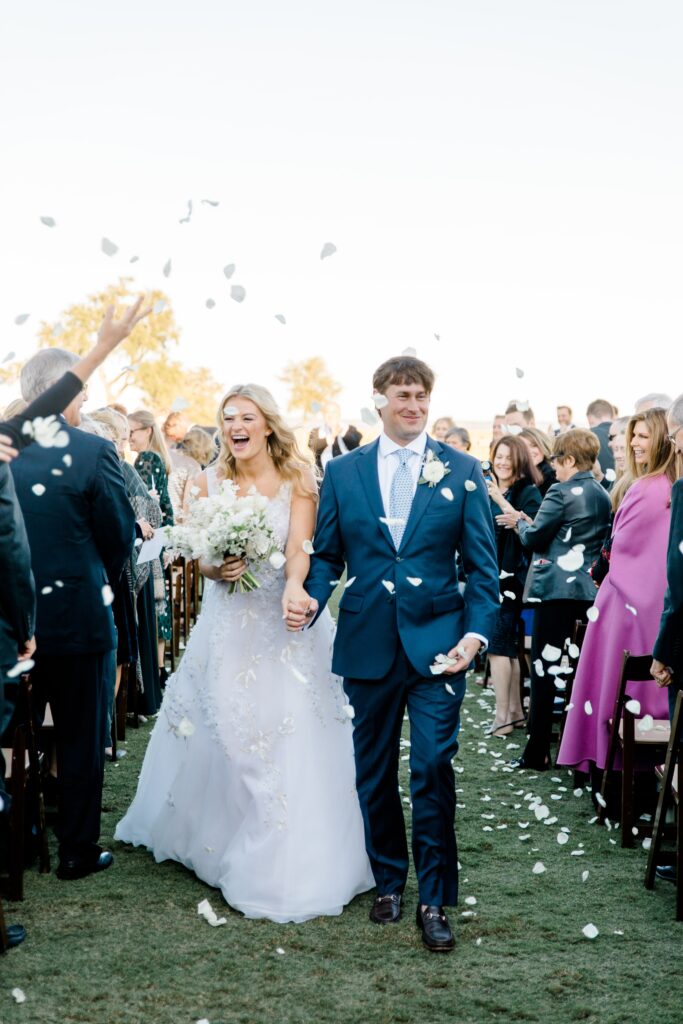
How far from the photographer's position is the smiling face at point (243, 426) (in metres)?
4.99

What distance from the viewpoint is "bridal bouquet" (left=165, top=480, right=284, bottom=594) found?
4.60 metres

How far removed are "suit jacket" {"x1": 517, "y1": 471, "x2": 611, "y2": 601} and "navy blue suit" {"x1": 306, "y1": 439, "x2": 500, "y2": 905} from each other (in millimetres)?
2391

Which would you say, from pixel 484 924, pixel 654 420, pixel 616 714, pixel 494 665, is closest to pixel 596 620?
pixel 616 714

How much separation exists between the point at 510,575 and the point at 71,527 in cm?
389

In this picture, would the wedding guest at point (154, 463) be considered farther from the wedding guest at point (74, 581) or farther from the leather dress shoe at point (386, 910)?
the leather dress shoe at point (386, 910)

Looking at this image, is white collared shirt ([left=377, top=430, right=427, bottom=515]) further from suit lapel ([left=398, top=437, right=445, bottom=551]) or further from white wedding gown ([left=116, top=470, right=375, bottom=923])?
white wedding gown ([left=116, top=470, right=375, bottom=923])

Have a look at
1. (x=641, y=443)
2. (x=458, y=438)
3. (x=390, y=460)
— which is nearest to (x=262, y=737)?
(x=390, y=460)

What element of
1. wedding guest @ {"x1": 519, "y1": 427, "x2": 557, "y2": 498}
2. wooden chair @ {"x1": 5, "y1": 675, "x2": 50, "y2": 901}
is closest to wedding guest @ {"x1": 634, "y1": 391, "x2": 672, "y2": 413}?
wedding guest @ {"x1": 519, "y1": 427, "x2": 557, "y2": 498}

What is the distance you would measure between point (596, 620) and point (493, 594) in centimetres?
207

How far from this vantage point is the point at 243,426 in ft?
16.3

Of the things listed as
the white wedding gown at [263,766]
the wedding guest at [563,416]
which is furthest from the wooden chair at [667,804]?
the wedding guest at [563,416]

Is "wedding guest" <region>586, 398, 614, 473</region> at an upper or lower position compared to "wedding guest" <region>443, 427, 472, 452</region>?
upper

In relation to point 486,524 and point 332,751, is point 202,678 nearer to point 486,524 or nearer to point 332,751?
point 332,751

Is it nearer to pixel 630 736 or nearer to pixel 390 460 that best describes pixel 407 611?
pixel 390 460
